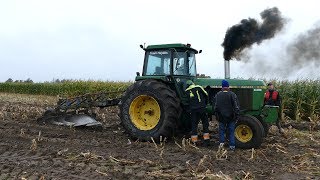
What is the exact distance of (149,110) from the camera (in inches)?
386

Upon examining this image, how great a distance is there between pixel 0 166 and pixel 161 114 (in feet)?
12.1

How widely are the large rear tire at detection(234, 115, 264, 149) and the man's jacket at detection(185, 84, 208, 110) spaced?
34.9 inches

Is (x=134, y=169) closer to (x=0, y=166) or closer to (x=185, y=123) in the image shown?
(x=0, y=166)

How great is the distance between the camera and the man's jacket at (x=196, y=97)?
910cm

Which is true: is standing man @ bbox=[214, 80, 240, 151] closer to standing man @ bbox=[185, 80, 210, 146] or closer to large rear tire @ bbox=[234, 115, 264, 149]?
large rear tire @ bbox=[234, 115, 264, 149]

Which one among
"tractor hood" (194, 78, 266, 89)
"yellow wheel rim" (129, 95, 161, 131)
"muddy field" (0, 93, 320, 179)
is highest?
"tractor hood" (194, 78, 266, 89)

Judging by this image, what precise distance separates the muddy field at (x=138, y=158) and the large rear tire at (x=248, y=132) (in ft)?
0.77

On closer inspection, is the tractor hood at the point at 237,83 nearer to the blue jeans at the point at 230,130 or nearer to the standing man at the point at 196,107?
the standing man at the point at 196,107

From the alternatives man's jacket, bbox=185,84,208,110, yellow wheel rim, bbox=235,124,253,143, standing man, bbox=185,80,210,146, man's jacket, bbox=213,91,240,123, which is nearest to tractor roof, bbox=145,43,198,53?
standing man, bbox=185,80,210,146

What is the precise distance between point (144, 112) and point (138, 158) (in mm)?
2613

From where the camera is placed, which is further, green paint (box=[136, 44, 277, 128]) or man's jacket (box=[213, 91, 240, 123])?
green paint (box=[136, 44, 277, 128])

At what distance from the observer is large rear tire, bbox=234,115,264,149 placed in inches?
340

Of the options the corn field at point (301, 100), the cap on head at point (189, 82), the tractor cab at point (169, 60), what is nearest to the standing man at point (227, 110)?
the cap on head at point (189, 82)

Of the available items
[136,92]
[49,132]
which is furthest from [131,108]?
[49,132]
